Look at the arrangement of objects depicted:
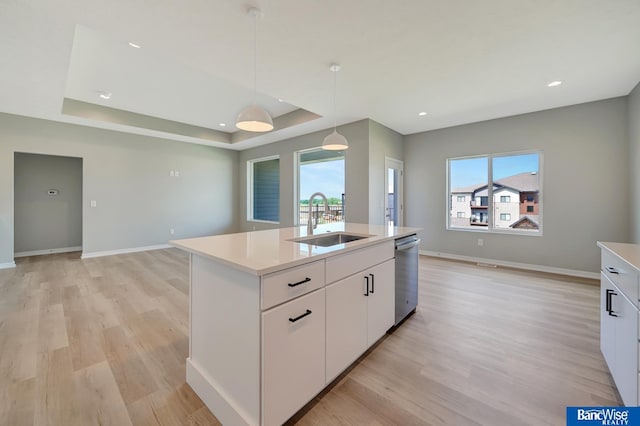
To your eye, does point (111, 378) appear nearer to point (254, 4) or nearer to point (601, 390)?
point (254, 4)

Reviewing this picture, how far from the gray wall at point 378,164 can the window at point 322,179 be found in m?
0.68

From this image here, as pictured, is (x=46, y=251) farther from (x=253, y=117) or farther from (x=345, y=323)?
(x=345, y=323)

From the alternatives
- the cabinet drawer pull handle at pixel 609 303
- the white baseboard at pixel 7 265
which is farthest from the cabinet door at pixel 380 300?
the white baseboard at pixel 7 265

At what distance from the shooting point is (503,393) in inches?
64.4

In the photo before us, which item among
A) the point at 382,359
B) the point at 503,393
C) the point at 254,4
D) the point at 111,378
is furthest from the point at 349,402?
the point at 254,4

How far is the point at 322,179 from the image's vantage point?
6160mm

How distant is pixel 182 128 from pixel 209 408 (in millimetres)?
6134

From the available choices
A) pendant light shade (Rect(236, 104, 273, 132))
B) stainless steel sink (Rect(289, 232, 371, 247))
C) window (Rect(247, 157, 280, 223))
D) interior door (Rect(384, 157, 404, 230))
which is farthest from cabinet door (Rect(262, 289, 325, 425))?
window (Rect(247, 157, 280, 223))

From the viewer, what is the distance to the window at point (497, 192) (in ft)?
14.9

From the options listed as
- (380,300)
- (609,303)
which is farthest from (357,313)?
(609,303)

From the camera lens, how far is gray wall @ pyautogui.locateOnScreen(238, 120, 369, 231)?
15.9 ft

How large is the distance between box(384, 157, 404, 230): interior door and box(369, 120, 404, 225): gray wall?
0.12 meters

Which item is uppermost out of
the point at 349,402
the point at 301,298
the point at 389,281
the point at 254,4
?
the point at 254,4

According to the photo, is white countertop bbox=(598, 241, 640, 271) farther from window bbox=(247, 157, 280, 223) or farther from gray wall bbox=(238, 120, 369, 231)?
window bbox=(247, 157, 280, 223)
